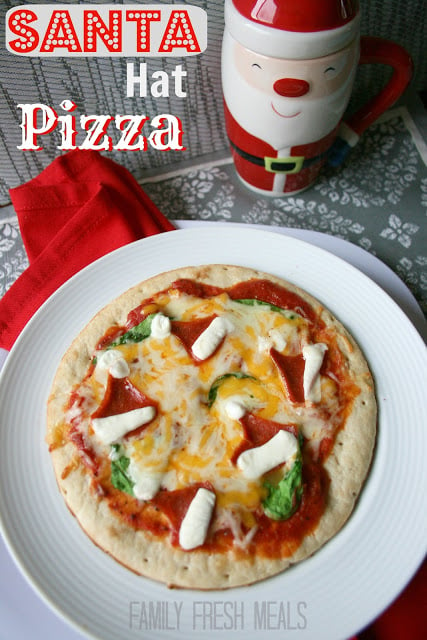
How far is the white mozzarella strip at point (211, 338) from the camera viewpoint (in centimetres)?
167

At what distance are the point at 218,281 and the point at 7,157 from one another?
3.35 feet

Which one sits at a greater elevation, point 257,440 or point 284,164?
point 284,164

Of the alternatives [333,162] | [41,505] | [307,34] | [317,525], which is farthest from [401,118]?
[41,505]

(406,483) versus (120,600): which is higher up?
(406,483)

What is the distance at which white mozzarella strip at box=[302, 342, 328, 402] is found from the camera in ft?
5.36

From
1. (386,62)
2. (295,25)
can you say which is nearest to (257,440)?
(295,25)

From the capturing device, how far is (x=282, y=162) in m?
2.09

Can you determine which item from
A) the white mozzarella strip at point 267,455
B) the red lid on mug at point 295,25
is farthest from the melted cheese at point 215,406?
the red lid on mug at point 295,25

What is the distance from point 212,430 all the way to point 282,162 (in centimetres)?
104

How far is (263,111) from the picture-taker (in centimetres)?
185

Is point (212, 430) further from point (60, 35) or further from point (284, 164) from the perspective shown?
point (60, 35)

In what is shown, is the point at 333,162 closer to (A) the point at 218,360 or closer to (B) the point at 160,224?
(B) the point at 160,224

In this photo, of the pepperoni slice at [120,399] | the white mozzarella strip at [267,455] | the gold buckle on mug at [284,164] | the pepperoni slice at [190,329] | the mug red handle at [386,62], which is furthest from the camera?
the gold buckle on mug at [284,164]

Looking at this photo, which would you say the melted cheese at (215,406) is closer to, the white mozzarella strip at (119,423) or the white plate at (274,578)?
the white mozzarella strip at (119,423)
